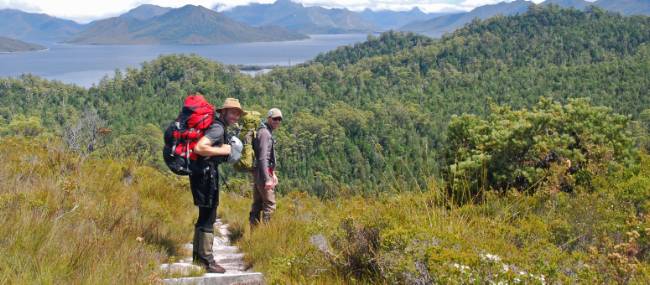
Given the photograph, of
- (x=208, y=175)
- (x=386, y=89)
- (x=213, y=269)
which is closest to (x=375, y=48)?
(x=386, y=89)

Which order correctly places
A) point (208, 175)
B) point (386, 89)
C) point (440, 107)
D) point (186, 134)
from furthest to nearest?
point (386, 89) → point (440, 107) → point (208, 175) → point (186, 134)

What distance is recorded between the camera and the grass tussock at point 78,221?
2799 mm

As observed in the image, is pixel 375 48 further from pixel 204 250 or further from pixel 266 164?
pixel 204 250

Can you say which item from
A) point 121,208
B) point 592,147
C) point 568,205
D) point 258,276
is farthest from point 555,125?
point 121,208

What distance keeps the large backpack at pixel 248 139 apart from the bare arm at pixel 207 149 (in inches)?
45.0

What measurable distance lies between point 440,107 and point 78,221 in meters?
105

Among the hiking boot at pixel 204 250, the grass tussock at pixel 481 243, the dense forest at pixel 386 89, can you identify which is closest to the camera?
the grass tussock at pixel 481 243

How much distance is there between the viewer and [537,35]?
467 ft

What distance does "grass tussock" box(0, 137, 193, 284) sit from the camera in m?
2.80

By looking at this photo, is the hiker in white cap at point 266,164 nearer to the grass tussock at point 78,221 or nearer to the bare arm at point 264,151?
the bare arm at point 264,151

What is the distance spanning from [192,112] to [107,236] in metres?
1.09

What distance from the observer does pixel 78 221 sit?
3.75 m

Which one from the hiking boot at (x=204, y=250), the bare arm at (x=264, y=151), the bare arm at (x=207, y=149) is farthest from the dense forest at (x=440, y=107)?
the bare arm at (x=207, y=149)

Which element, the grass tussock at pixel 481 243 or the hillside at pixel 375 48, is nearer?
the grass tussock at pixel 481 243
